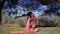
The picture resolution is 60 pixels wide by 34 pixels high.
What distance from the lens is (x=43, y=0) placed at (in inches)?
82.4

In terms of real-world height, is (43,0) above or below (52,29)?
above

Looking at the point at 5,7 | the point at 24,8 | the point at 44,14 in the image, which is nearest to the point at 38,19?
the point at 44,14

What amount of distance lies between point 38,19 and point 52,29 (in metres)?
0.22

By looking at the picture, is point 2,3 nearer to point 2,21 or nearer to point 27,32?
point 2,21

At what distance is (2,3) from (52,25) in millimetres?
722

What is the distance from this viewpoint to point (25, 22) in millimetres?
2113

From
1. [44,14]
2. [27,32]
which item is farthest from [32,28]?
[44,14]

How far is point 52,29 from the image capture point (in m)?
2.07

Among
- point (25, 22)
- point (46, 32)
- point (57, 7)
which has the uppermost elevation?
point (57, 7)

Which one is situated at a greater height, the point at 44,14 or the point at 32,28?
the point at 44,14

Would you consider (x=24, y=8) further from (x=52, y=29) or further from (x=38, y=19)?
(x=52, y=29)

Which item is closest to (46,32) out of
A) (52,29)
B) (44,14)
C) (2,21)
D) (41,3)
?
(52,29)

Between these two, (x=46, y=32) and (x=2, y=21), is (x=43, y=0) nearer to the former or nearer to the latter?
(x=46, y=32)

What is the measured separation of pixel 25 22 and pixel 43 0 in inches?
14.8
